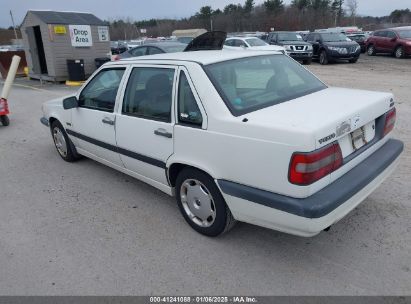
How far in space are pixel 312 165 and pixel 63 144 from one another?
13.6ft

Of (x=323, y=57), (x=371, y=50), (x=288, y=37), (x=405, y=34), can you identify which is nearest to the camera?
(x=323, y=57)

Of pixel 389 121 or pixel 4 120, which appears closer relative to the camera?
pixel 389 121

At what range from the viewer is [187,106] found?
125 inches

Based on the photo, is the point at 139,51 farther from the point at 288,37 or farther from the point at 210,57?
the point at 210,57

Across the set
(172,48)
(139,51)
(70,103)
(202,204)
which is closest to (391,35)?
(172,48)

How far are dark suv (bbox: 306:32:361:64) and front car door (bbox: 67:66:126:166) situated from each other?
54.1 feet

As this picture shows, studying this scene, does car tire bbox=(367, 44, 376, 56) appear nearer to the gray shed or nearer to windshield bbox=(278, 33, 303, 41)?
windshield bbox=(278, 33, 303, 41)

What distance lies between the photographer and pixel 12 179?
5000 millimetres

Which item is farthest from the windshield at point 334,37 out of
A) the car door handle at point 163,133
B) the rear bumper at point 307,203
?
the car door handle at point 163,133

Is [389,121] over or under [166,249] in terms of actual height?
over

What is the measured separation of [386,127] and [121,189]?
119 inches

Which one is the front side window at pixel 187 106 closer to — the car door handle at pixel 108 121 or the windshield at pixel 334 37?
the car door handle at pixel 108 121

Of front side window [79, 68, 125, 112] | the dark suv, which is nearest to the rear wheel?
the dark suv

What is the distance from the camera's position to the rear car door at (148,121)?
3.38m
